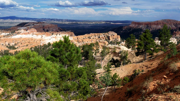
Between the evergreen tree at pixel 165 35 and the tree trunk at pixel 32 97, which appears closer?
the tree trunk at pixel 32 97

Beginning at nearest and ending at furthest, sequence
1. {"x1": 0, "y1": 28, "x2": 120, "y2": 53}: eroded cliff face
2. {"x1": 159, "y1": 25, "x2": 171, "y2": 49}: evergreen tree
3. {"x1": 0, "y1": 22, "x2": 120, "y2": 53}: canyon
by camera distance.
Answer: {"x1": 159, "y1": 25, "x2": 171, "y2": 49}: evergreen tree
{"x1": 0, "y1": 22, "x2": 120, "y2": 53}: canyon
{"x1": 0, "y1": 28, "x2": 120, "y2": 53}: eroded cliff face

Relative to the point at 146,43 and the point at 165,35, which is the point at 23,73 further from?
the point at 165,35

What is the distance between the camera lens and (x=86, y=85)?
11.1 meters

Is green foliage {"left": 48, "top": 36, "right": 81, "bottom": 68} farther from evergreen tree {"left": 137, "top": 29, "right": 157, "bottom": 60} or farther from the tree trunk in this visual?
evergreen tree {"left": 137, "top": 29, "right": 157, "bottom": 60}

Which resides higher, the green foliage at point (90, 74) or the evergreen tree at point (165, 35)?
the evergreen tree at point (165, 35)

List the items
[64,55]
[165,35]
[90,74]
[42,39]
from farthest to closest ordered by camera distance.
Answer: [42,39]
[165,35]
[90,74]
[64,55]

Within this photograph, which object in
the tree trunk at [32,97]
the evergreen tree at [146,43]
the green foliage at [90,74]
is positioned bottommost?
the green foliage at [90,74]

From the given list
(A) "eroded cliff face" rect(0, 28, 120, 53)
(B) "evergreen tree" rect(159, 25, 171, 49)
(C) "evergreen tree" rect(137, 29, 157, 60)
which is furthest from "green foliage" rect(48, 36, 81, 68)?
(A) "eroded cliff face" rect(0, 28, 120, 53)

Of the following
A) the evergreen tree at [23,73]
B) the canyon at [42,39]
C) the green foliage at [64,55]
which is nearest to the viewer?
the evergreen tree at [23,73]

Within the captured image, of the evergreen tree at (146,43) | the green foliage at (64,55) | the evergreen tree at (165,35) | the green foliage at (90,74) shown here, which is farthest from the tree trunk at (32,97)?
the evergreen tree at (165,35)

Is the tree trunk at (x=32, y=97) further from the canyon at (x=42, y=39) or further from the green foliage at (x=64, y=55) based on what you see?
the canyon at (x=42, y=39)

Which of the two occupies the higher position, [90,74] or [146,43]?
[146,43]

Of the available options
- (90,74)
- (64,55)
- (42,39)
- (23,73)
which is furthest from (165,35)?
(42,39)

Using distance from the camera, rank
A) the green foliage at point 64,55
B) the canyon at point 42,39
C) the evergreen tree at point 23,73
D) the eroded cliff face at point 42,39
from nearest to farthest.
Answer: the evergreen tree at point 23,73, the green foliage at point 64,55, the canyon at point 42,39, the eroded cliff face at point 42,39
